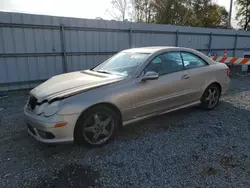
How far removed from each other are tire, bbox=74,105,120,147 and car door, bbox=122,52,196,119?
11.7 inches

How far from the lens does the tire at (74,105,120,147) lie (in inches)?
105

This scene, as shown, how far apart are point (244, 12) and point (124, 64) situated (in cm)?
3405

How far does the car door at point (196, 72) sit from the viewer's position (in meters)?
3.79

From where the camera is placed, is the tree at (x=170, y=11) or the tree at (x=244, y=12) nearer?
the tree at (x=170, y=11)

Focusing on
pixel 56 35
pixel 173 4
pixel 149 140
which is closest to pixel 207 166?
pixel 149 140

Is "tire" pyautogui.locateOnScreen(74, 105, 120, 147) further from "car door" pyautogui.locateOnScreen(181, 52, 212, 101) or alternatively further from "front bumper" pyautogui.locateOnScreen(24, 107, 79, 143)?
"car door" pyautogui.locateOnScreen(181, 52, 212, 101)

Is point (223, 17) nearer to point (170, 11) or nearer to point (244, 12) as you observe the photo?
point (244, 12)

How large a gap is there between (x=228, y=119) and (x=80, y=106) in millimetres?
3067

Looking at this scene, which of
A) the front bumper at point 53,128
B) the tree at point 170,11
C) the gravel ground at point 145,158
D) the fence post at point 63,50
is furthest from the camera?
the tree at point 170,11

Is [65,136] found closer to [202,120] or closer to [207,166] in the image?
[207,166]

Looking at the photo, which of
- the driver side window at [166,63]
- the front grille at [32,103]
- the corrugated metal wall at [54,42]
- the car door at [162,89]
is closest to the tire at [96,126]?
the car door at [162,89]

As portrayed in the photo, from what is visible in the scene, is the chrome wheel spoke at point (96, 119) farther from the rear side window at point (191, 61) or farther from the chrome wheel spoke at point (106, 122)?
the rear side window at point (191, 61)

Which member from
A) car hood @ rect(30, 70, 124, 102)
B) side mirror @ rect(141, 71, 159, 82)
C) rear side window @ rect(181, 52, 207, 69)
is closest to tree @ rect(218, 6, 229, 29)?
rear side window @ rect(181, 52, 207, 69)

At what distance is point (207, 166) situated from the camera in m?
2.43
